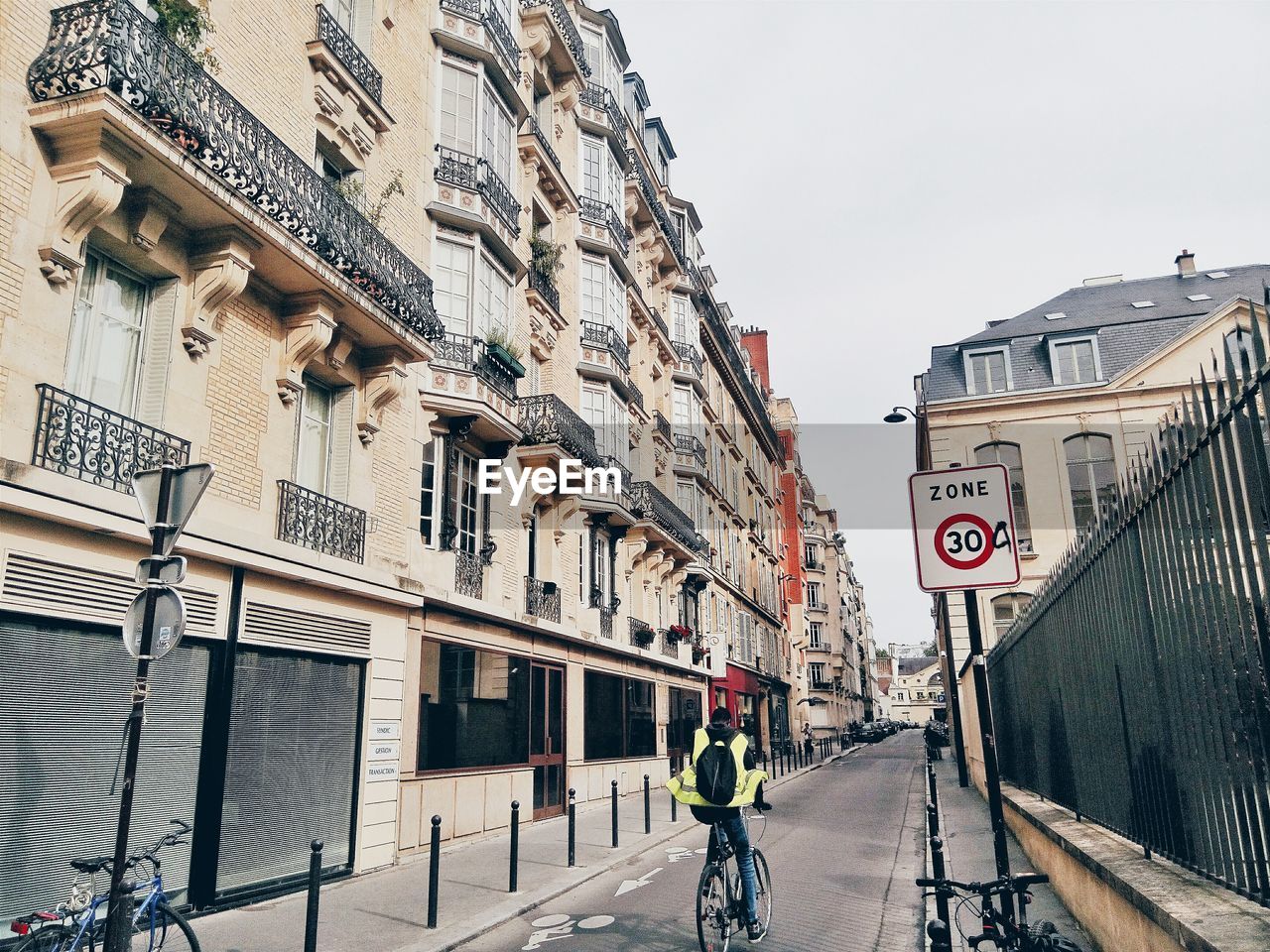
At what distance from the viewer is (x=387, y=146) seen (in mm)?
15477

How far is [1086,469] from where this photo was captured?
32.3 meters

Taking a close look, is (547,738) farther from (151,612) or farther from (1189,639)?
(1189,639)

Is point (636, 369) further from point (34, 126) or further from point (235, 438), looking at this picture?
point (34, 126)

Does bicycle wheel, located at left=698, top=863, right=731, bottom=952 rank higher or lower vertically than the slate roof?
lower

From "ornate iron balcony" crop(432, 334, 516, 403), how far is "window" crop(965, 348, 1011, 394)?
73.8 feet

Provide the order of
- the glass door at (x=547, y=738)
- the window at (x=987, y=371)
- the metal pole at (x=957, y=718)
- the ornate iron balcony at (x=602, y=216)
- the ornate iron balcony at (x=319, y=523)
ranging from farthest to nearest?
the window at (x=987, y=371) < the ornate iron balcony at (x=602, y=216) < the metal pole at (x=957, y=718) < the glass door at (x=547, y=738) < the ornate iron balcony at (x=319, y=523)

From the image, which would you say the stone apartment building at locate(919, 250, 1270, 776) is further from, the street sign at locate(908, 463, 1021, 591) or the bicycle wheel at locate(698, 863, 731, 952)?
the street sign at locate(908, 463, 1021, 591)

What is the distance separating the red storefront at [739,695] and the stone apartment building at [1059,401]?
361 inches

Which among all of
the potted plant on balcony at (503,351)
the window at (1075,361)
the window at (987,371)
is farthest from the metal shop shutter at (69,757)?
the window at (1075,361)

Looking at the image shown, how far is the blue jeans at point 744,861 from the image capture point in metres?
7.37

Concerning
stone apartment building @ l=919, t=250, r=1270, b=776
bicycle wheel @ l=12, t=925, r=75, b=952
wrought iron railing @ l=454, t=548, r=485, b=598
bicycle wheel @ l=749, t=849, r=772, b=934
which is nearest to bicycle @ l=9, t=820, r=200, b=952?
bicycle wheel @ l=12, t=925, r=75, b=952

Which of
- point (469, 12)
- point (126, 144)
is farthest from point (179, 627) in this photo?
point (469, 12)

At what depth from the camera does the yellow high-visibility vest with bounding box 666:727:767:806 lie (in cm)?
738

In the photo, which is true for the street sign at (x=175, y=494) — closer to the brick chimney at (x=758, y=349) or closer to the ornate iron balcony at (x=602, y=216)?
the ornate iron balcony at (x=602, y=216)
